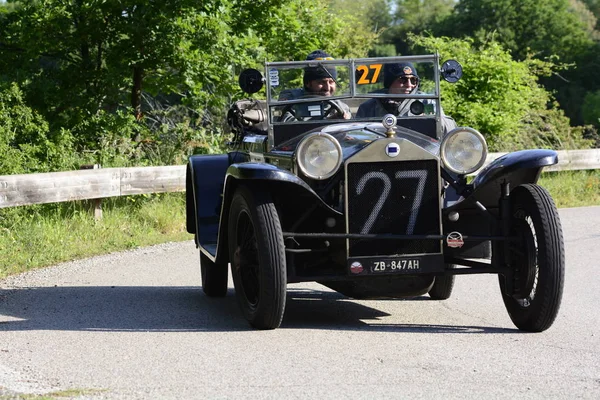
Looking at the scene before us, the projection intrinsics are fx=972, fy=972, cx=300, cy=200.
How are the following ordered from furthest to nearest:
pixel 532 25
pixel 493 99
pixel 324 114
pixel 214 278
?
pixel 532 25
pixel 493 99
pixel 214 278
pixel 324 114

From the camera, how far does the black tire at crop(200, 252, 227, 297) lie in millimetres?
8461

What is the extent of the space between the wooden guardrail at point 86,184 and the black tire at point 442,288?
5210 mm

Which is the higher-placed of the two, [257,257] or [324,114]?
[324,114]

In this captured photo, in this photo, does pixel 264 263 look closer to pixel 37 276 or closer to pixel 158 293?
pixel 158 293

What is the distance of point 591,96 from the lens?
5109 cm

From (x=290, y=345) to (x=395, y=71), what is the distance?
2.91 m

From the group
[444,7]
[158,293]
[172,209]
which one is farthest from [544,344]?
[444,7]

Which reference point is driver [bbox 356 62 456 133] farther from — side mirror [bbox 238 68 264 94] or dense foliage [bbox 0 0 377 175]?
dense foliage [bbox 0 0 377 175]

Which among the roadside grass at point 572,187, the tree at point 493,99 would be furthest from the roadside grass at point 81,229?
the tree at point 493,99

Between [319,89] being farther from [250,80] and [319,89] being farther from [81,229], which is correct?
[81,229]

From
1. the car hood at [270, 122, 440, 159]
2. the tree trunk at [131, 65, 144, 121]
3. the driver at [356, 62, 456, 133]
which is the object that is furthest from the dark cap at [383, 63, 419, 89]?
the tree trunk at [131, 65, 144, 121]

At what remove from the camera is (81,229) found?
474 inches

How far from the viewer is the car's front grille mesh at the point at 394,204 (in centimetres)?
677

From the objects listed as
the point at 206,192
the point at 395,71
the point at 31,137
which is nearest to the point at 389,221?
the point at 395,71
